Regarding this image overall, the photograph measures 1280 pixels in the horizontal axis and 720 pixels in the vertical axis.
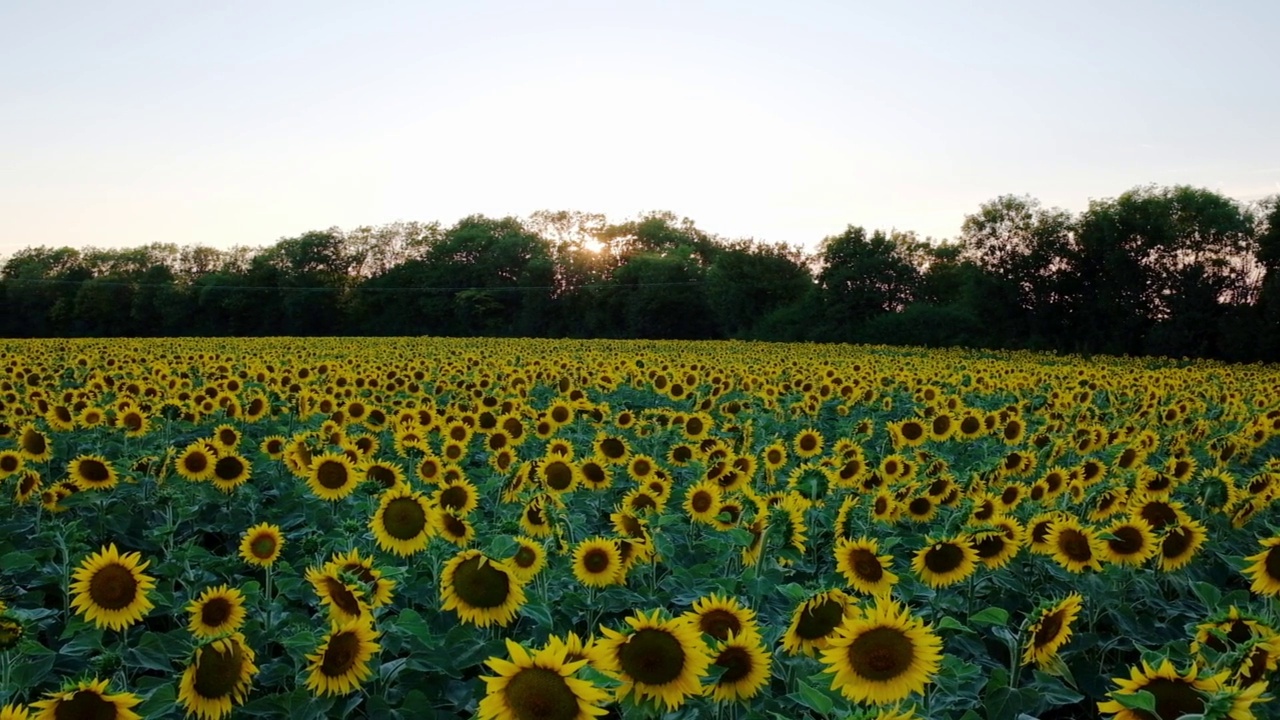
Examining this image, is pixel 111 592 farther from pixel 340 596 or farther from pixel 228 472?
pixel 228 472

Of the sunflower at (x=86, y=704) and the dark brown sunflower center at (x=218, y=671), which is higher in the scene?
the sunflower at (x=86, y=704)

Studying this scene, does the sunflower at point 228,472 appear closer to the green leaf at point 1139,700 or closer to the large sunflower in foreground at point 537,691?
the large sunflower in foreground at point 537,691

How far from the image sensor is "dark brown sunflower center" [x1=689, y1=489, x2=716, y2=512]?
4453 millimetres

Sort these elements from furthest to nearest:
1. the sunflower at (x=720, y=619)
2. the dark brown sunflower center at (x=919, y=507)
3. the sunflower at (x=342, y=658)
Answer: the dark brown sunflower center at (x=919, y=507), the sunflower at (x=342, y=658), the sunflower at (x=720, y=619)

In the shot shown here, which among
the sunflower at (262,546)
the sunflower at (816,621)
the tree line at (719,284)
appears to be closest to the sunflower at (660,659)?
the sunflower at (816,621)

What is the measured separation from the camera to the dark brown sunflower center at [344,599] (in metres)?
2.62

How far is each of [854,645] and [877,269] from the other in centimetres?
4397

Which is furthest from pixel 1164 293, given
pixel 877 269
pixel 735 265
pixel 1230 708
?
pixel 1230 708

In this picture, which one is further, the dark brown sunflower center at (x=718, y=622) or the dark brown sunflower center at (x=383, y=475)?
the dark brown sunflower center at (x=383, y=475)

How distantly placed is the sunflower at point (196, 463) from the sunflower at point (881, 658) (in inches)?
167

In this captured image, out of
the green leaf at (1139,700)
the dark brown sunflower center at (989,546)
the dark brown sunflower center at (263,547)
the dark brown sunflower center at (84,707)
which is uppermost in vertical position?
the green leaf at (1139,700)

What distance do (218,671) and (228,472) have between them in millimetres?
3000

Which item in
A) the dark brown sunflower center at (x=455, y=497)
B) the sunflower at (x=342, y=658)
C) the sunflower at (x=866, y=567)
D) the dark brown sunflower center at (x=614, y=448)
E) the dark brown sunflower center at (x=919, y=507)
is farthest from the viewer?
the dark brown sunflower center at (x=614, y=448)

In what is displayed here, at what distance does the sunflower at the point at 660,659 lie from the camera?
209cm
